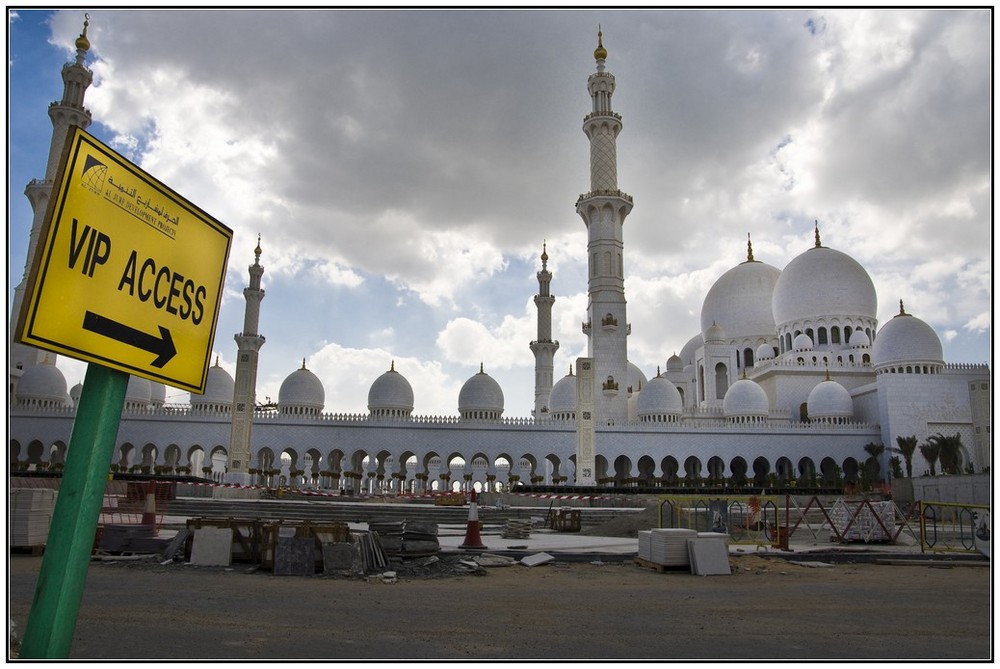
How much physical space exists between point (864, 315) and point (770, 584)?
3915 centimetres

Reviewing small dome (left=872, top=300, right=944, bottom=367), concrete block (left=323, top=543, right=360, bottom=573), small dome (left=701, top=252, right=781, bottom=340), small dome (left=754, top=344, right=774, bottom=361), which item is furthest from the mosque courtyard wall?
concrete block (left=323, top=543, right=360, bottom=573)

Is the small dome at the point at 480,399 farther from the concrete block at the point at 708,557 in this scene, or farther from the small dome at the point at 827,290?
the concrete block at the point at 708,557

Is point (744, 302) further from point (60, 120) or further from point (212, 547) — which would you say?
point (212, 547)

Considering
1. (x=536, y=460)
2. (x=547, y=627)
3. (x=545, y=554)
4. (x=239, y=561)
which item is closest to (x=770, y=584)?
(x=545, y=554)

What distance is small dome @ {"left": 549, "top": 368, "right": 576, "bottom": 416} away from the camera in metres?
40.4

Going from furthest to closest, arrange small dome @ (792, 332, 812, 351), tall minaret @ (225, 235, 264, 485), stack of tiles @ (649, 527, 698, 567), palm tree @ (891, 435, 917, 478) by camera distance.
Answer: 1. small dome @ (792, 332, 812, 351)
2. palm tree @ (891, 435, 917, 478)
3. tall minaret @ (225, 235, 264, 485)
4. stack of tiles @ (649, 527, 698, 567)

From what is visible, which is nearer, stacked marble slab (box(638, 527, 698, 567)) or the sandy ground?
the sandy ground

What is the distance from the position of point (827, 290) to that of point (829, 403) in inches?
274

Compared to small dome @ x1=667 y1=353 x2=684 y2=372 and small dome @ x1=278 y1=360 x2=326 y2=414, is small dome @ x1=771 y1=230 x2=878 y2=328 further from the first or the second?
small dome @ x1=278 y1=360 x2=326 y2=414

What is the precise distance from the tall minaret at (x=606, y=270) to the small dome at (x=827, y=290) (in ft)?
38.0

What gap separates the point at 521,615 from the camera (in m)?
5.81

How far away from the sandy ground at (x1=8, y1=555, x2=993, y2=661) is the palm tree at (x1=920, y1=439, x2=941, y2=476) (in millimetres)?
29128

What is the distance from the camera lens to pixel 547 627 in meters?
5.32

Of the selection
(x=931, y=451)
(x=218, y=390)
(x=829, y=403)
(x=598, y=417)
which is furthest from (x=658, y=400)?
(x=218, y=390)
